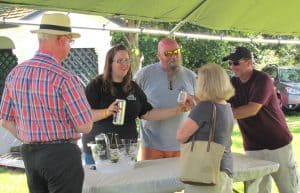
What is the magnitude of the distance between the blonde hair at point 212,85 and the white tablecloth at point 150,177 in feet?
2.01

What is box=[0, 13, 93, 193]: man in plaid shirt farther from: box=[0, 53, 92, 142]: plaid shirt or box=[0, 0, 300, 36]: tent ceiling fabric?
box=[0, 0, 300, 36]: tent ceiling fabric

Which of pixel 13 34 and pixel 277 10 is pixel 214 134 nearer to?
pixel 277 10

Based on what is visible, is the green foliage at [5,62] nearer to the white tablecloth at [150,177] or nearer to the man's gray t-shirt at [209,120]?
the white tablecloth at [150,177]

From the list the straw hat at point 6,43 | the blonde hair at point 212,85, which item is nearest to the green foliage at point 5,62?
the straw hat at point 6,43

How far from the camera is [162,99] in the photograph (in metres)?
4.14

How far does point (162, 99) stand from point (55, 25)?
1.72 metres

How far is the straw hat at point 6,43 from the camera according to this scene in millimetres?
8875

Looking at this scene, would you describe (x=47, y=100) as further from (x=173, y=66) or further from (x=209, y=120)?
(x=173, y=66)

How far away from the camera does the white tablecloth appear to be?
9.56 ft

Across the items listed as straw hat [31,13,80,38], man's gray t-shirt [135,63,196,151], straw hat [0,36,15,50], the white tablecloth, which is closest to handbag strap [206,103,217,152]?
the white tablecloth

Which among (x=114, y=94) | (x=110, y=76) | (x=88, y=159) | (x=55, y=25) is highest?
(x=55, y=25)

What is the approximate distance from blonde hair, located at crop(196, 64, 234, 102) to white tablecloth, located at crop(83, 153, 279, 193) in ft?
2.01

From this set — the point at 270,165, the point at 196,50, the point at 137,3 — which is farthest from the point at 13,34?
the point at 196,50

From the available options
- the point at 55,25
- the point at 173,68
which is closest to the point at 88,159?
the point at 173,68
